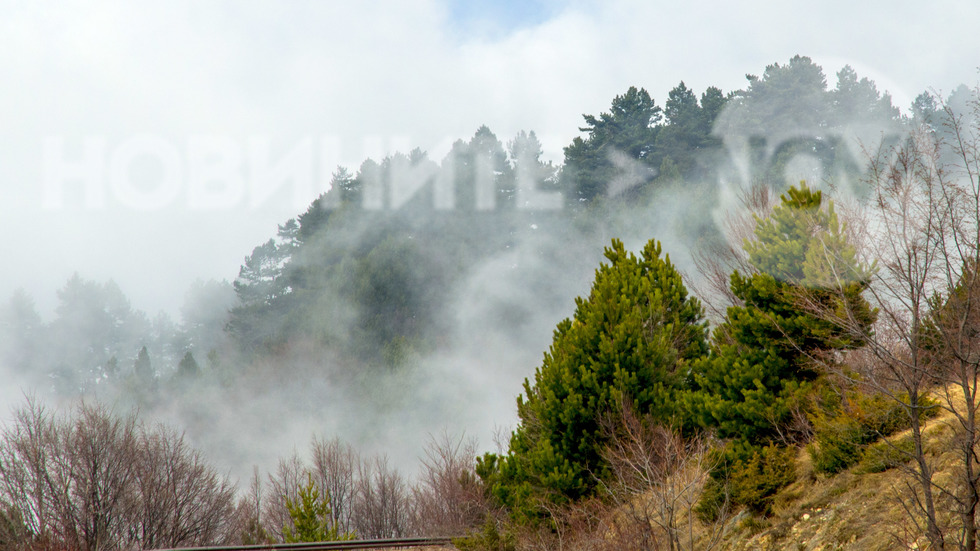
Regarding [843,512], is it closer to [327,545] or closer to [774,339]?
[774,339]

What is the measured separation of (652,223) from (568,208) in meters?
8.31

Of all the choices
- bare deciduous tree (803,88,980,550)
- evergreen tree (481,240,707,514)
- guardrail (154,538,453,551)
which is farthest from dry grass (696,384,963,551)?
guardrail (154,538,453,551)

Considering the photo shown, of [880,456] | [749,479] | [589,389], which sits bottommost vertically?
[749,479]

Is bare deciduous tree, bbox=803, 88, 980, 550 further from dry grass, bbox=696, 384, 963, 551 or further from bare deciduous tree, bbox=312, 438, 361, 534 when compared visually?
bare deciduous tree, bbox=312, 438, 361, 534

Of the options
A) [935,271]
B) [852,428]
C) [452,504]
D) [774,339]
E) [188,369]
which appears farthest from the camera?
[188,369]

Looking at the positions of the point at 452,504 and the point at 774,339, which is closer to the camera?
the point at 774,339

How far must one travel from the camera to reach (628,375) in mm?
14836

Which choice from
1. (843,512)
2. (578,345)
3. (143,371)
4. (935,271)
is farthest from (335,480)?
(935,271)

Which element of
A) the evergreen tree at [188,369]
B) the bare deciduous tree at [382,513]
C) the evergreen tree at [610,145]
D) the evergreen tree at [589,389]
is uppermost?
the evergreen tree at [610,145]

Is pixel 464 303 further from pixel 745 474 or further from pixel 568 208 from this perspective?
pixel 745 474

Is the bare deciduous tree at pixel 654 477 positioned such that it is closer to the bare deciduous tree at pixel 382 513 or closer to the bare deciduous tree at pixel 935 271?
the bare deciduous tree at pixel 935 271

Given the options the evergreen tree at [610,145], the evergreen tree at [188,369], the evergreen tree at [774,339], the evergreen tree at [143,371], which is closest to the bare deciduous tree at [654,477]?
the evergreen tree at [774,339]

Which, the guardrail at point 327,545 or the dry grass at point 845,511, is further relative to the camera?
the guardrail at point 327,545

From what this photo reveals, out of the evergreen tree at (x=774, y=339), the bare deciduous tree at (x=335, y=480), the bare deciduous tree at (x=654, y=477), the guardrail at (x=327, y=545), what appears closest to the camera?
the bare deciduous tree at (x=654, y=477)
